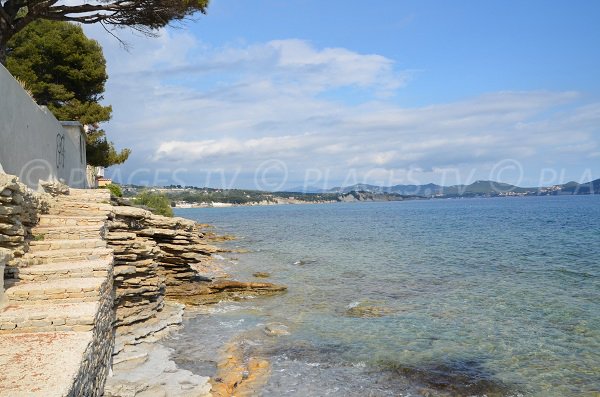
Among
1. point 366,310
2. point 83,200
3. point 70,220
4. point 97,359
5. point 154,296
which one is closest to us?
point 97,359

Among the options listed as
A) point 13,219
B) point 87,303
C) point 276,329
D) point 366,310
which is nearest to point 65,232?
point 13,219

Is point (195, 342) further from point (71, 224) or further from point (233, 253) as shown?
point (233, 253)

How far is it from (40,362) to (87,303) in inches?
92.2

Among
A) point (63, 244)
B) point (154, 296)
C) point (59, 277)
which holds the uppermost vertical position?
point (63, 244)

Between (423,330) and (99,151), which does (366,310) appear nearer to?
(423,330)

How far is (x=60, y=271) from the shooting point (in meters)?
9.77

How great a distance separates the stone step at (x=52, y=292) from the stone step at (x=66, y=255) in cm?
112

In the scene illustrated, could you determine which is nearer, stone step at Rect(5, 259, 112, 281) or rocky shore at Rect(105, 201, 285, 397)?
stone step at Rect(5, 259, 112, 281)

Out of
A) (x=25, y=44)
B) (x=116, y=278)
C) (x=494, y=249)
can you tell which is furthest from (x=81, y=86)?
(x=494, y=249)

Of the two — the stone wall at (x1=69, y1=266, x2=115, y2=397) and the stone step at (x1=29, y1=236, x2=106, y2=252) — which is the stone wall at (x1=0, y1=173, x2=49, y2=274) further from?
the stone wall at (x1=69, y1=266, x2=115, y2=397)

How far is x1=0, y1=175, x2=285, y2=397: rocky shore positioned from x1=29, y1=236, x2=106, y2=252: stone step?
22 millimetres

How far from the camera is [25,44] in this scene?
93.6 feet

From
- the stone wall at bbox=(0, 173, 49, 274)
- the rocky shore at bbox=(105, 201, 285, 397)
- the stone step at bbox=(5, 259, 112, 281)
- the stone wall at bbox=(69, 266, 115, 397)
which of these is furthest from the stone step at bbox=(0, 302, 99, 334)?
the rocky shore at bbox=(105, 201, 285, 397)

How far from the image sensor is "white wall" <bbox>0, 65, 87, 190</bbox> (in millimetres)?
11953
